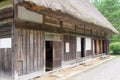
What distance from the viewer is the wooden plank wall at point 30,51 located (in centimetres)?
756

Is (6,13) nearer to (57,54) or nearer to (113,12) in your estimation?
(57,54)

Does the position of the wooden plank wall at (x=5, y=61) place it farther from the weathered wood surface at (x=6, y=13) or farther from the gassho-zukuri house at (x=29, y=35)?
the weathered wood surface at (x=6, y=13)

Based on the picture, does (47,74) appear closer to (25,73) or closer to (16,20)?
(25,73)

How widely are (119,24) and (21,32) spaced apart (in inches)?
925

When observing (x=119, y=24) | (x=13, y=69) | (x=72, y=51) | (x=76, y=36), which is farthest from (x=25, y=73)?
(x=119, y=24)

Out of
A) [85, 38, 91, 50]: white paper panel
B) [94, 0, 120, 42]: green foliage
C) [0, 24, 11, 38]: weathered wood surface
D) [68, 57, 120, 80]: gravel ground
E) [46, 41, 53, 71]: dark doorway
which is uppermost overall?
[94, 0, 120, 42]: green foliage

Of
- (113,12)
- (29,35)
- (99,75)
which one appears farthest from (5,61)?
(113,12)

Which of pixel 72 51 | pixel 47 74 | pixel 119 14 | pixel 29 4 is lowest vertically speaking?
pixel 47 74

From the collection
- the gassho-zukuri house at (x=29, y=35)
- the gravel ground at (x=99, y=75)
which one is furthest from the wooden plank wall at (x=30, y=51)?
the gravel ground at (x=99, y=75)

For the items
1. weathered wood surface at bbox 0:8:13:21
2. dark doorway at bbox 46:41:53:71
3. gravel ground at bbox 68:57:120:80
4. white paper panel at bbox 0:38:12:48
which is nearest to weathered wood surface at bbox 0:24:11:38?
white paper panel at bbox 0:38:12:48

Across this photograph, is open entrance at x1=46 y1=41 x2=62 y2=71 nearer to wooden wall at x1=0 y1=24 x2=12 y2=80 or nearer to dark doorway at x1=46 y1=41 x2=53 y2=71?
dark doorway at x1=46 y1=41 x2=53 y2=71

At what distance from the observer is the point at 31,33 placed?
8195 mm

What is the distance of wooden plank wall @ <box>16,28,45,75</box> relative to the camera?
7556mm

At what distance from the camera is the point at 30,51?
8109 millimetres
